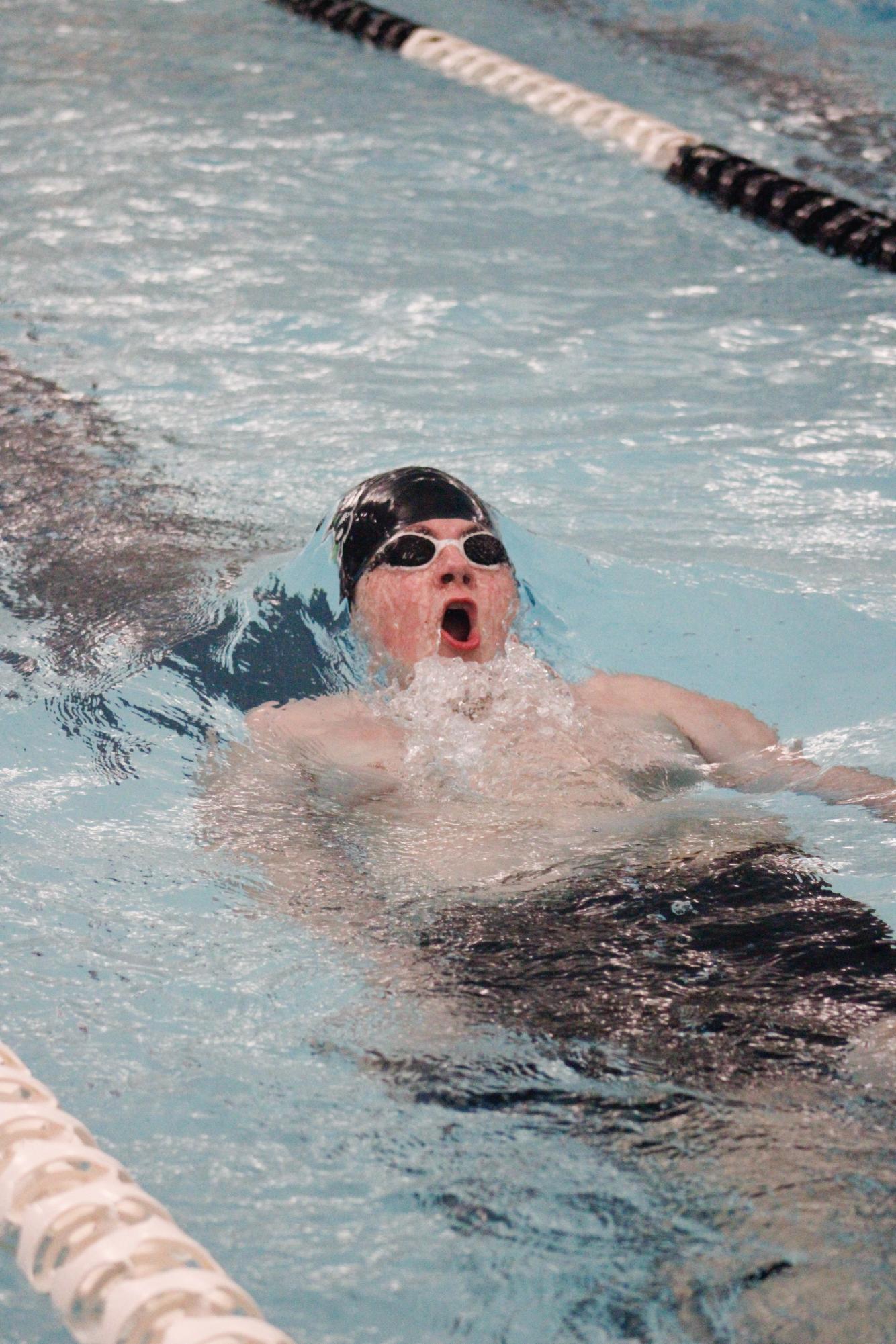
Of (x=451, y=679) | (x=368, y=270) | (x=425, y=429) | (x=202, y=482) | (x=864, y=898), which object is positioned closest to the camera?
(x=864, y=898)

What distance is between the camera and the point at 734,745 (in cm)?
338

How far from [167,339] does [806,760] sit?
3.36m

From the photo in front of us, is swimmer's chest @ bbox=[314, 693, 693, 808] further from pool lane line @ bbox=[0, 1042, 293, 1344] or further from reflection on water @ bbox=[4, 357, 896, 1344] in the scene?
pool lane line @ bbox=[0, 1042, 293, 1344]

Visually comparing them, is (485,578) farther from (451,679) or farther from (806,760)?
(806,760)

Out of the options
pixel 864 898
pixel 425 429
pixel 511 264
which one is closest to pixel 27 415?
pixel 425 429

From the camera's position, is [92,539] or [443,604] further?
[92,539]

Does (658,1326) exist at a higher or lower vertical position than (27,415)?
higher

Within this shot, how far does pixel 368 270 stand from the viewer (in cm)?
632

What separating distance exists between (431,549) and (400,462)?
1675mm

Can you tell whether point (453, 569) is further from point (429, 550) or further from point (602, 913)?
point (602, 913)

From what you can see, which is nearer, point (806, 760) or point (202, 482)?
point (806, 760)

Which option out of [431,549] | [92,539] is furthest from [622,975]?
[92,539]

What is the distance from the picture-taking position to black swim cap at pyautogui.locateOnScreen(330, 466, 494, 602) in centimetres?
346

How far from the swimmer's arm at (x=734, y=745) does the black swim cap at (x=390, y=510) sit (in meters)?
0.48
